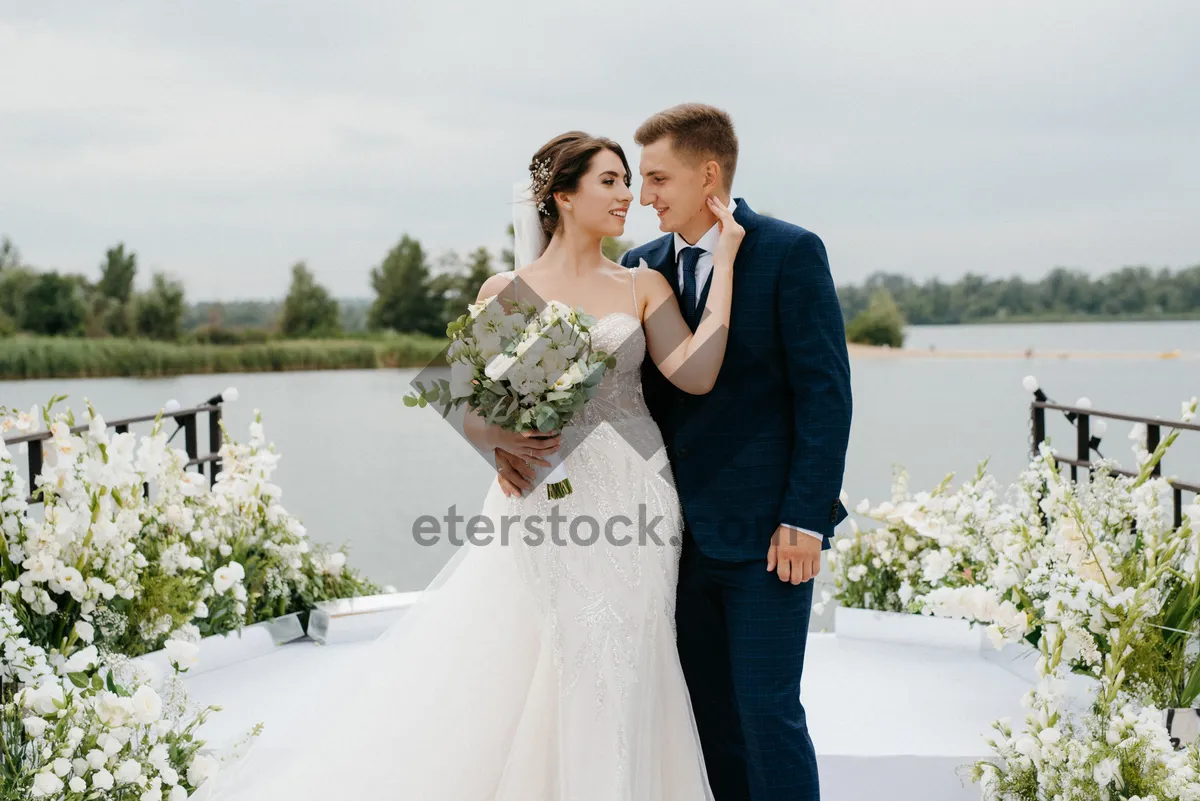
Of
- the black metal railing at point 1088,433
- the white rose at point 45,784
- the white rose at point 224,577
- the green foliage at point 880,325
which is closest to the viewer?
the white rose at point 45,784

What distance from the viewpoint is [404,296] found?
10.3m

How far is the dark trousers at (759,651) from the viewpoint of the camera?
2.30 metres

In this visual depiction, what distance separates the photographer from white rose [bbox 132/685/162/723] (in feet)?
7.55

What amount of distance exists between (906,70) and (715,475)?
15382mm

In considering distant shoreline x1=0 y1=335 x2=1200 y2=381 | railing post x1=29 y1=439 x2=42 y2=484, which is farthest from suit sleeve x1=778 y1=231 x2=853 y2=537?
distant shoreline x1=0 y1=335 x2=1200 y2=381

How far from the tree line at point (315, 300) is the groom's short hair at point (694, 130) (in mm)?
4956

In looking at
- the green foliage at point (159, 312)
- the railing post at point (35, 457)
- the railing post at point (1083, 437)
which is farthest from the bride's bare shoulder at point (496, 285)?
the green foliage at point (159, 312)

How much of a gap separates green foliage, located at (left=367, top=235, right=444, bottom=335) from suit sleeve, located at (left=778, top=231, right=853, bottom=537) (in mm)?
7358

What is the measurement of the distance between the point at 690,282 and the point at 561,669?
97cm

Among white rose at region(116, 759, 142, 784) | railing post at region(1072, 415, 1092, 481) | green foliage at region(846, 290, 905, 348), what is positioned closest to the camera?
white rose at region(116, 759, 142, 784)

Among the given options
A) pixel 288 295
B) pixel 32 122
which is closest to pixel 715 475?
pixel 288 295

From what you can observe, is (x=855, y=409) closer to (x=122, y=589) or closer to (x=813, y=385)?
(x=122, y=589)

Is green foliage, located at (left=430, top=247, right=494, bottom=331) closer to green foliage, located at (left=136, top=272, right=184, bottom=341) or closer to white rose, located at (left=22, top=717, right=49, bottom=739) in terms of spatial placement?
green foliage, located at (left=136, top=272, right=184, bottom=341)

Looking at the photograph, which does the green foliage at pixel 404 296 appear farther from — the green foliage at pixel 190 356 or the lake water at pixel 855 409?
the lake water at pixel 855 409
